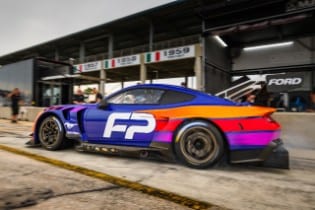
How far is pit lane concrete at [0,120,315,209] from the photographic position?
7.57 feet

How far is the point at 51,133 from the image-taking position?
450 centimetres

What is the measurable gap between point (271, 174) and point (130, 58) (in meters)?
20.3

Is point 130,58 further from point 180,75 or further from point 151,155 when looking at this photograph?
point 151,155

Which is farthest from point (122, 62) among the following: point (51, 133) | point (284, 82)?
point (51, 133)

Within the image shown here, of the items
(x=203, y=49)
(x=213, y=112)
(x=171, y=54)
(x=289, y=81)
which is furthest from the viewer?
(x=171, y=54)

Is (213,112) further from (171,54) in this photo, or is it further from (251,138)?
(171,54)

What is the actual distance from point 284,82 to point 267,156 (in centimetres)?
462

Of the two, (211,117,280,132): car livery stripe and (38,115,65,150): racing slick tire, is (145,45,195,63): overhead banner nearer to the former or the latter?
(38,115,65,150): racing slick tire

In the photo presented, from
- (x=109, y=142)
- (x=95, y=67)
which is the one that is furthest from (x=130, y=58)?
(x=109, y=142)

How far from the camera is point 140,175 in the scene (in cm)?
304

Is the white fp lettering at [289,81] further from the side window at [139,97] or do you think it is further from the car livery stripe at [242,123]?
the side window at [139,97]

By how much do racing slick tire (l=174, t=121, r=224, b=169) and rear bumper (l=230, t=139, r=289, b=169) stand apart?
0.22 m

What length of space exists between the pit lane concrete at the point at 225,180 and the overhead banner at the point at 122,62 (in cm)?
1847

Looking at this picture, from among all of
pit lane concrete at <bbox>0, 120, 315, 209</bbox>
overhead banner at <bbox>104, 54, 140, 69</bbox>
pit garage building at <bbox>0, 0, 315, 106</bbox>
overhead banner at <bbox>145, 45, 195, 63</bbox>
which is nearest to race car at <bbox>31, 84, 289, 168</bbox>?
pit lane concrete at <bbox>0, 120, 315, 209</bbox>
